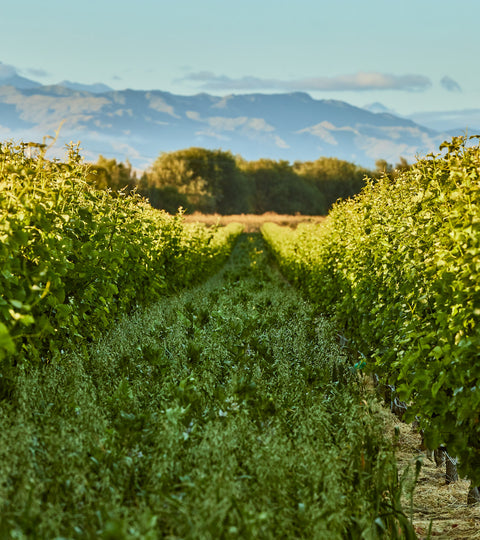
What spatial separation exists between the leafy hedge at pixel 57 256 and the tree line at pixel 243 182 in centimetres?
5305

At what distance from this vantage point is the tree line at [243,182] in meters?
72.2

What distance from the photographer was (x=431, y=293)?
4504 mm

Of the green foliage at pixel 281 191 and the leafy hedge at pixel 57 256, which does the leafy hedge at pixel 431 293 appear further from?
the green foliage at pixel 281 191

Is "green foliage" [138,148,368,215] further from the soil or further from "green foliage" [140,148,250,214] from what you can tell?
the soil

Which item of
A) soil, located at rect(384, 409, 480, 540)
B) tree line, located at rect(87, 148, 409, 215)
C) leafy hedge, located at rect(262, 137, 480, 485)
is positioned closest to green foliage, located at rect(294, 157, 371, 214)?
tree line, located at rect(87, 148, 409, 215)

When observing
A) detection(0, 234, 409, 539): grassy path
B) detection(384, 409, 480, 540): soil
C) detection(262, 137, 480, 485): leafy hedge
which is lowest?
detection(384, 409, 480, 540): soil

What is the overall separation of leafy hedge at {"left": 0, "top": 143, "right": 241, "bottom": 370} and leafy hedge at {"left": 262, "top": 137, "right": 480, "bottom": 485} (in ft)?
8.85

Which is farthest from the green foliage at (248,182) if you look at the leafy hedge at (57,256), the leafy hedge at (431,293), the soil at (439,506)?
the soil at (439,506)

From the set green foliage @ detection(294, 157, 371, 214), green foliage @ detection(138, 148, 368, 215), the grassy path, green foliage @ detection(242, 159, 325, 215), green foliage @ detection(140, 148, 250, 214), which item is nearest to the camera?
the grassy path

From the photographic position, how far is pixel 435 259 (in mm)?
4363

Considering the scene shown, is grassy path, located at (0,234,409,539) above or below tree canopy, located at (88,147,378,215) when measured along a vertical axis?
below

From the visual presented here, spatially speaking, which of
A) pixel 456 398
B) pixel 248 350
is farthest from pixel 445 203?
pixel 248 350

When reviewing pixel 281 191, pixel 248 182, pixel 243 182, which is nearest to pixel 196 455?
pixel 243 182

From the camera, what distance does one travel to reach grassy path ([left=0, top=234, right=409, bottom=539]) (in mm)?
2340
